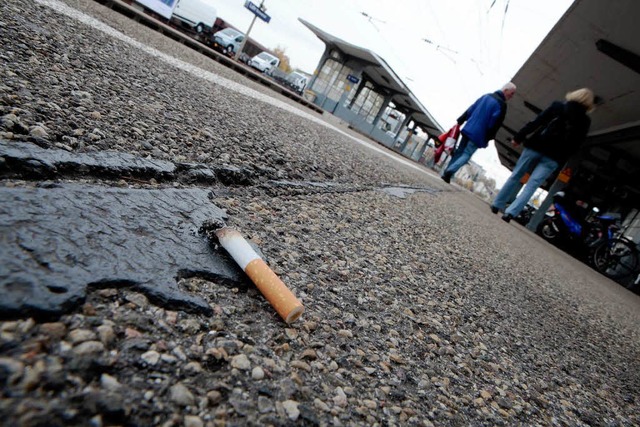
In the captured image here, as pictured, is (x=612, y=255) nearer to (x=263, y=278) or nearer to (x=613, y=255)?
(x=613, y=255)

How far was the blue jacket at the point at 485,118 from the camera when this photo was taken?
5.27 m

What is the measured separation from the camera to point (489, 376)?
879mm

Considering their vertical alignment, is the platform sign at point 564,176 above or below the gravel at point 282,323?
A: above

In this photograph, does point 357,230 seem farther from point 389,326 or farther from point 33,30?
point 33,30

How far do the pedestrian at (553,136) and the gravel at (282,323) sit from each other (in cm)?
325

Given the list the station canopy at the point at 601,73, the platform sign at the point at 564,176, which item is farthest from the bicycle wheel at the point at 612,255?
the platform sign at the point at 564,176

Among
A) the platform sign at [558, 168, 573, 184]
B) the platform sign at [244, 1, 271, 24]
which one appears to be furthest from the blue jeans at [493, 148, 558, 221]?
the platform sign at [244, 1, 271, 24]

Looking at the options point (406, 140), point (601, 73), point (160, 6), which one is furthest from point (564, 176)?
point (406, 140)

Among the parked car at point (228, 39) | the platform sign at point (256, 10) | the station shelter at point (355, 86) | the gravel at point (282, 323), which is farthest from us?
the parked car at point (228, 39)

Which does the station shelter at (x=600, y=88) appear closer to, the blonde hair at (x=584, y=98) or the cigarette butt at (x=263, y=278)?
the blonde hair at (x=584, y=98)

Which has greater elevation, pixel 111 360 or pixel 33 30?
pixel 33 30

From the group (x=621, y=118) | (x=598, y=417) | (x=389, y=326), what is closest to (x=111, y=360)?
(x=389, y=326)

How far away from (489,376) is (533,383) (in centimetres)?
19

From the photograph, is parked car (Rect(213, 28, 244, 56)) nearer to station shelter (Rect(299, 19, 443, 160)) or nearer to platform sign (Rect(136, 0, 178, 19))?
platform sign (Rect(136, 0, 178, 19))
